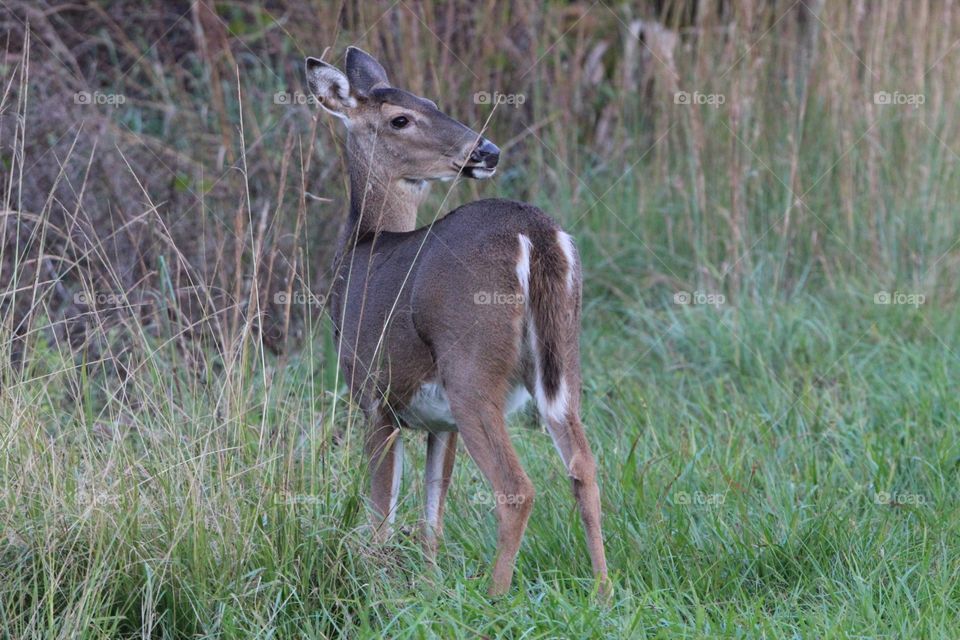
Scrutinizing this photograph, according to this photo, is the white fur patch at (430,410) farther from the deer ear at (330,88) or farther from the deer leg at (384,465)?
the deer ear at (330,88)

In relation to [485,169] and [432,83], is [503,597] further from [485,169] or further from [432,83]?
[432,83]

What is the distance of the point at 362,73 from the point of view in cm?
466

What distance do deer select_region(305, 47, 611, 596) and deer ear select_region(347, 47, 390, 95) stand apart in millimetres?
505

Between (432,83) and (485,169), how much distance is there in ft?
9.65

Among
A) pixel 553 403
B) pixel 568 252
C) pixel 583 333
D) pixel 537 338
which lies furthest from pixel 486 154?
pixel 583 333

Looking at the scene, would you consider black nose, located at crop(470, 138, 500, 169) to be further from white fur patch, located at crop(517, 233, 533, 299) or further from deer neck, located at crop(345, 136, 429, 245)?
white fur patch, located at crop(517, 233, 533, 299)

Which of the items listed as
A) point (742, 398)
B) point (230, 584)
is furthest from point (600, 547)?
Result: point (742, 398)

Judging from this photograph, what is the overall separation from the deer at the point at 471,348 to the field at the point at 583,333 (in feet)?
0.52

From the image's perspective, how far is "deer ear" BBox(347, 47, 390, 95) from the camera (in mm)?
4605

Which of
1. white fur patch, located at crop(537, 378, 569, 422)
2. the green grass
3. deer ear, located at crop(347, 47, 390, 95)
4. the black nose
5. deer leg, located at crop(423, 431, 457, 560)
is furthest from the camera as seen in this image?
deer ear, located at crop(347, 47, 390, 95)

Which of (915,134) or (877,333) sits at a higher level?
(915,134)

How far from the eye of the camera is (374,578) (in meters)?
3.42

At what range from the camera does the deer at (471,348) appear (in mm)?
3531

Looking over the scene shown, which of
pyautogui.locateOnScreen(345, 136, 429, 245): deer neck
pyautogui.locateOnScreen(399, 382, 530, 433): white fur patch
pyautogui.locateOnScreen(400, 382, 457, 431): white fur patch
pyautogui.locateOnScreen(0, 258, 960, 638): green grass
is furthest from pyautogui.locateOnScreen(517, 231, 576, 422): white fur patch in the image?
pyautogui.locateOnScreen(345, 136, 429, 245): deer neck
